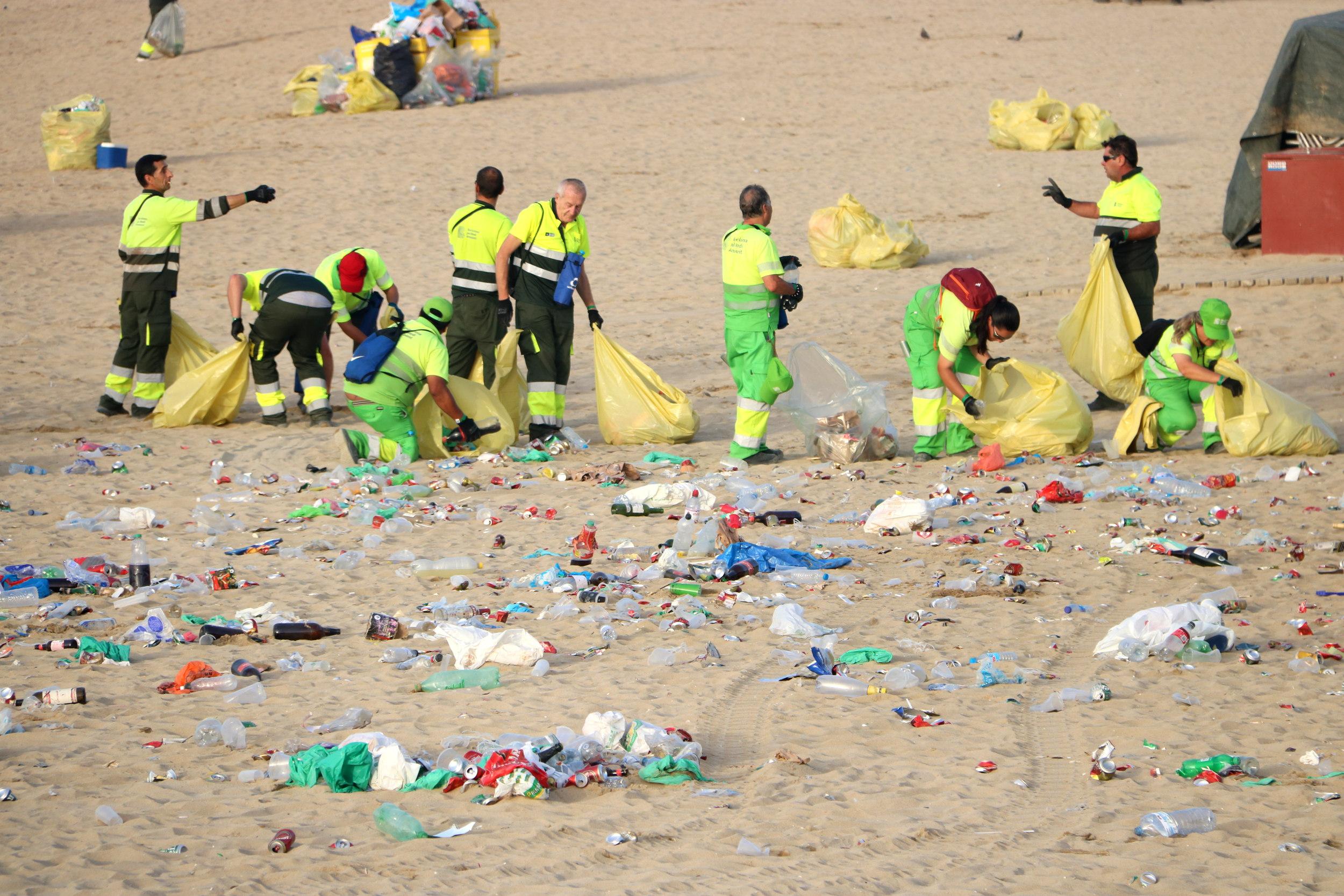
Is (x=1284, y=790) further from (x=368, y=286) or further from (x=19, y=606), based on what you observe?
(x=368, y=286)

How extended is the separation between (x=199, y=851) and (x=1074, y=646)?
3099mm

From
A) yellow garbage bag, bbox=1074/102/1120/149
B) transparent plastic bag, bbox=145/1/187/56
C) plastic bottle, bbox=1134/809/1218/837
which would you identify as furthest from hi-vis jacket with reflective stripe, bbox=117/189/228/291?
transparent plastic bag, bbox=145/1/187/56

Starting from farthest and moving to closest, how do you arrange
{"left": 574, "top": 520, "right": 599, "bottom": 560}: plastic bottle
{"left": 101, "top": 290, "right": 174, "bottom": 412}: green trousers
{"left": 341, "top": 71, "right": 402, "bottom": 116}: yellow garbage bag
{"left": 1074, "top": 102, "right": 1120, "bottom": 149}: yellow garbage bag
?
{"left": 341, "top": 71, "right": 402, "bottom": 116}: yellow garbage bag → {"left": 1074, "top": 102, "right": 1120, "bottom": 149}: yellow garbage bag → {"left": 101, "top": 290, "right": 174, "bottom": 412}: green trousers → {"left": 574, "top": 520, "right": 599, "bottom": 560}: plastic bottle

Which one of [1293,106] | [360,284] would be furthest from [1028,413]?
[1293,106]

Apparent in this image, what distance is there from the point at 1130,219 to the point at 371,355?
4.74 metres

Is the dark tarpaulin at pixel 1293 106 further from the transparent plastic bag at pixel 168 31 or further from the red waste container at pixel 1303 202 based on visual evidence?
the transparent plastic bag at pixel 168 31

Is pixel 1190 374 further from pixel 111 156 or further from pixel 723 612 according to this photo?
pixel 111 156

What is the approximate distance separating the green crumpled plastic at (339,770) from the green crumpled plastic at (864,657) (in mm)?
1764

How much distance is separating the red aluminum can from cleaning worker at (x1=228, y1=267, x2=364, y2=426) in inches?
209

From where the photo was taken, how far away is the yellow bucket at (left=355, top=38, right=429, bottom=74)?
20.3 meters

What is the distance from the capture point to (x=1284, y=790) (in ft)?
12.4

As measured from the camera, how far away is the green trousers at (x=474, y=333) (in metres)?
8.35

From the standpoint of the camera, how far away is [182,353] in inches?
366

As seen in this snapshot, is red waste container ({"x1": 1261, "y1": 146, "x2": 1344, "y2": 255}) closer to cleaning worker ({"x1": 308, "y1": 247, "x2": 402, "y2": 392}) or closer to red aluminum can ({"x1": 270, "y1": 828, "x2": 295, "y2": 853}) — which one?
cleaning worker ({"x1": 308, "y1": 247, "x2": 402, "y2": 392})
